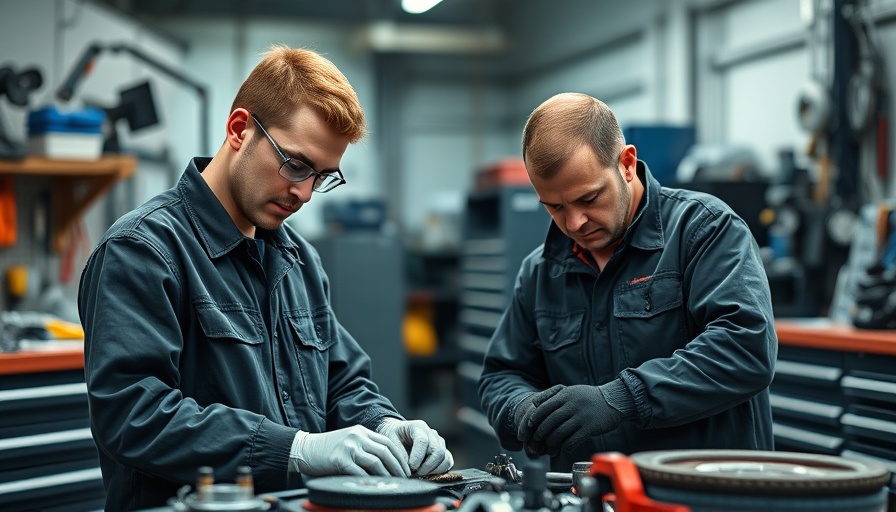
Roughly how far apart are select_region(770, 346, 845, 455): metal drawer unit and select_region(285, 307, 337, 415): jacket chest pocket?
1701mm

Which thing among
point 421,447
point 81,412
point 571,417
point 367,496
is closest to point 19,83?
point 81,412

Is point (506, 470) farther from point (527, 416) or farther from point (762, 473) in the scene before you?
point (762, 473)

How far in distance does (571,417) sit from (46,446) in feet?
5.59

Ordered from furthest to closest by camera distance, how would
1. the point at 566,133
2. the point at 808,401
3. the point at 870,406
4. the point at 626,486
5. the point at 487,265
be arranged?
the point at 487,265, the point at 808,401, the point at 870,406, the point at 566,133, the point at 626,486

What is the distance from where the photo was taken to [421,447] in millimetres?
1447

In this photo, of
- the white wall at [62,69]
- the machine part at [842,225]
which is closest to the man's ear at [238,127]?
the white wall at [62,69]

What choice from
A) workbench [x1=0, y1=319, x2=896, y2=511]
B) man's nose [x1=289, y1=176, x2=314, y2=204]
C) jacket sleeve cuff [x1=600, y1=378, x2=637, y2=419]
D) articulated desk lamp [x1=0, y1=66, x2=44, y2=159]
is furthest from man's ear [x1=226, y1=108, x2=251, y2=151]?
articulated desk lamp [x1=0, y1=66, x2=44, y2=159]

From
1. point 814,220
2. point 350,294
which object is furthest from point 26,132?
point 814,220

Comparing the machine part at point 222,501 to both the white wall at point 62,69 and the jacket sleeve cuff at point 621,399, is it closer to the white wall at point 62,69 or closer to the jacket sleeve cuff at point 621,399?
the jacket sleeve cuff at point 621,399

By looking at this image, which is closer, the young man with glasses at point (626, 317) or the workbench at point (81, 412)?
the young man with glasses at point (626, 317)

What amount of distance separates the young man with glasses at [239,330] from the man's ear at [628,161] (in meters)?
0.48

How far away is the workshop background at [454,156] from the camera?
280cm

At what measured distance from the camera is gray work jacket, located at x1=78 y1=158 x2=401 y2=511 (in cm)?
130

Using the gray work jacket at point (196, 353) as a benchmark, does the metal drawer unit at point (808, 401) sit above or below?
below
